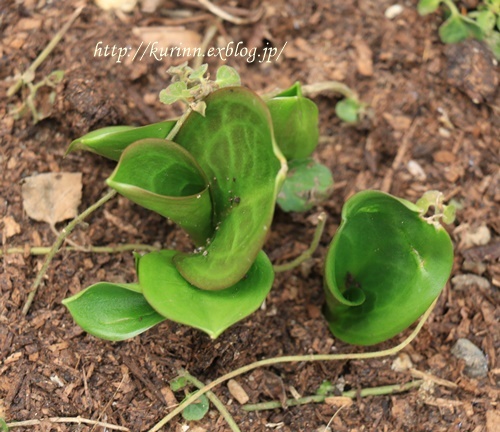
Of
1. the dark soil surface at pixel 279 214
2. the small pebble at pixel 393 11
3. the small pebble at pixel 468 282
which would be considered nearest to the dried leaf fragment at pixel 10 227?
the dark soil surface at pixel 279 214

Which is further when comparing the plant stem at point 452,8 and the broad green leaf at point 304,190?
the plant stem at point 452,8

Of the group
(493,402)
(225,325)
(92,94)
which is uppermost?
(92,94)

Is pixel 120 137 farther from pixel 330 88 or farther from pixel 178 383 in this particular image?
pixel 330 88

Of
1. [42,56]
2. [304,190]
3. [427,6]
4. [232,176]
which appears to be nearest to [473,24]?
[427,6]

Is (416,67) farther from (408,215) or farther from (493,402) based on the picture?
(493,402)

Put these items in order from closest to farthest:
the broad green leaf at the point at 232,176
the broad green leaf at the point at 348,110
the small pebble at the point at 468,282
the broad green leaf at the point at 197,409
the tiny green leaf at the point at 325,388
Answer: the broad green leaf at the point at 232,176 → the broad green leaf at the point at 197,409 → the tiny green leaf at the point at 325,388 → the small pebble at the point at 468,282 → the broad green leaf at the point at 348,110

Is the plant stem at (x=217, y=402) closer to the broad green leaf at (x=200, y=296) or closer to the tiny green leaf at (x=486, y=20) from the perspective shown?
the broad green leaf at (x=200, y=296)

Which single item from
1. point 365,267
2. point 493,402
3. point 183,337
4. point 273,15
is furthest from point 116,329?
point 273,15
